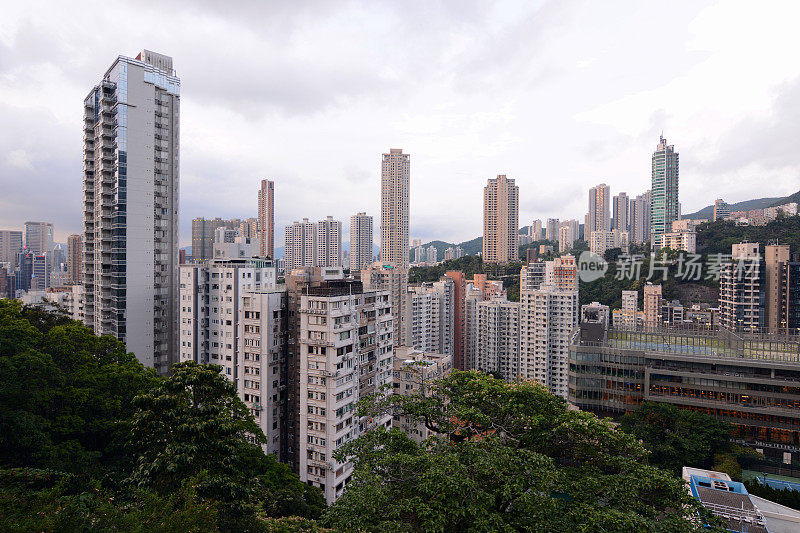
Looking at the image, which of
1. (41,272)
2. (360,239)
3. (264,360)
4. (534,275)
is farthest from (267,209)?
(264,360)

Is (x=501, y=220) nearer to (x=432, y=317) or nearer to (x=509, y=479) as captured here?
(x=432, y=317)

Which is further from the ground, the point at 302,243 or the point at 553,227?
the point at 553,227

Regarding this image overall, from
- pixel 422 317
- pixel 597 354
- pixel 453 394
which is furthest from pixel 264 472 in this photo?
pixel 422 317

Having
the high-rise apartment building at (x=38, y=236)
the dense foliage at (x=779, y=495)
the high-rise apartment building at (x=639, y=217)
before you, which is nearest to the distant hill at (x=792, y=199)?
the high-rise apartment building at (x=639, y=217)

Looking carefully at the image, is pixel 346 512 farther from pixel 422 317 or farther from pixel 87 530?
pixel 422 317

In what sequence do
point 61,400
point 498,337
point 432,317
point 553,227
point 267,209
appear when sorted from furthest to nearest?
point 553,227
point 267,209
point 432,317
point 498,337
point 61,400

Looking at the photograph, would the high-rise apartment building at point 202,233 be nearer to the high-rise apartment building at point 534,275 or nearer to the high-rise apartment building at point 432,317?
the high-rise apartment building at point 432,317
